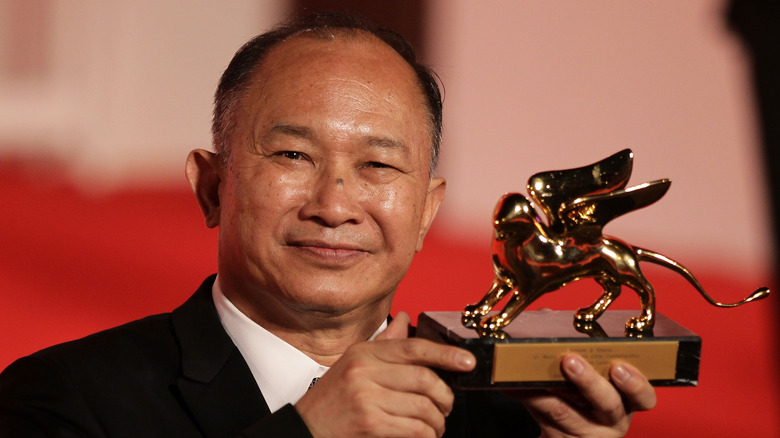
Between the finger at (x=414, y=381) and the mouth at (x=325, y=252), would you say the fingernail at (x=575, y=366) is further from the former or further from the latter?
the mouth at (x=325, y=252)

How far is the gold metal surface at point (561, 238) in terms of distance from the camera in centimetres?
131

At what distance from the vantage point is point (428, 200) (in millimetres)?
1678

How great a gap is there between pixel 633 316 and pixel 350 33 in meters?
0.66

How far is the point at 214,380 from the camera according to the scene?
1.45 metres

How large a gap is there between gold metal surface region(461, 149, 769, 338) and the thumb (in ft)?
0.31

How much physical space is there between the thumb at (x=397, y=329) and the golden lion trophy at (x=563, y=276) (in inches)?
1.9

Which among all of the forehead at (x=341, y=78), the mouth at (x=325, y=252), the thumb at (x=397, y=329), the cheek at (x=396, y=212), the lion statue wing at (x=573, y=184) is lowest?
the thumb at (x=397, y=329)

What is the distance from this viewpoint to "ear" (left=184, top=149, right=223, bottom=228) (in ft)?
5.30

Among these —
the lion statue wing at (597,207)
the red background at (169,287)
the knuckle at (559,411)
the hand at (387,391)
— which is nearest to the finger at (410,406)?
the hand at (387,391)

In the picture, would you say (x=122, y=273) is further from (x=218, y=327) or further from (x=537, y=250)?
(x=537, y=250)

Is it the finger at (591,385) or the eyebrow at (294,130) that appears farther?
the eyebrow at (294,130)

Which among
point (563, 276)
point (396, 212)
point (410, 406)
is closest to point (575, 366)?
point (563, 276)

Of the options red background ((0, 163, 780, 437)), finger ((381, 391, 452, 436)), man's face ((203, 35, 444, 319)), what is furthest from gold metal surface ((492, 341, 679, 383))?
red background ((0, 163, 780, 437))

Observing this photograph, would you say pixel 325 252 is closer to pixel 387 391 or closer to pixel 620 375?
pixel 387 391
